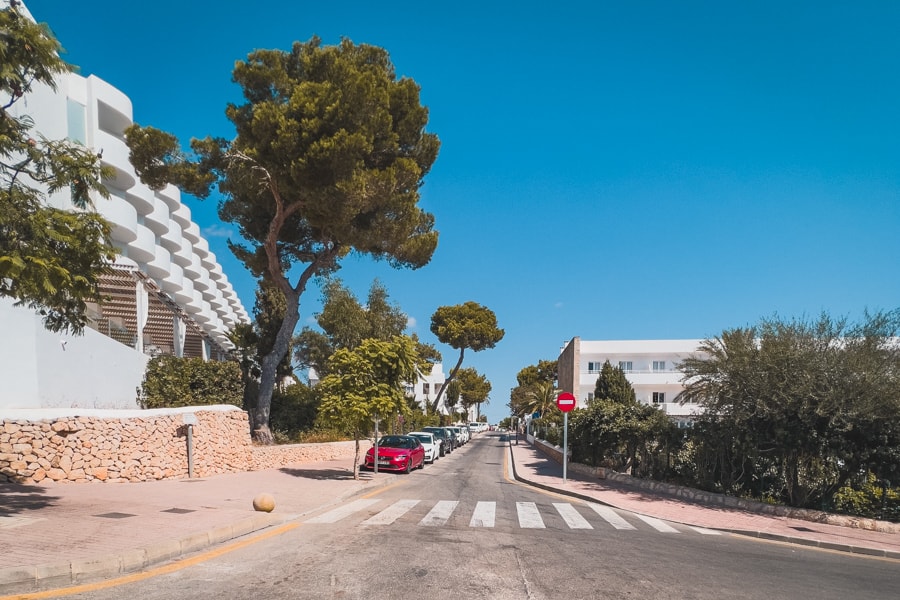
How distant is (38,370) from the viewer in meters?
16.2

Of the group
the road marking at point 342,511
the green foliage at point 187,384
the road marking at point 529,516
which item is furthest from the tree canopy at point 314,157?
the road marking at point 529,516

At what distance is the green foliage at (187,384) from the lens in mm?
23656

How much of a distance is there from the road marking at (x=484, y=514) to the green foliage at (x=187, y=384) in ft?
47.4

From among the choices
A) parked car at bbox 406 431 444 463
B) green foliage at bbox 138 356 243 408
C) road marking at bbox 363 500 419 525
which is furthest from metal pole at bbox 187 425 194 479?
parked car at bbox 406 431 444 463

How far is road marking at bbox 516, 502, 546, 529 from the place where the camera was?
37.6ft

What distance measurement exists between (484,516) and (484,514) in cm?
32

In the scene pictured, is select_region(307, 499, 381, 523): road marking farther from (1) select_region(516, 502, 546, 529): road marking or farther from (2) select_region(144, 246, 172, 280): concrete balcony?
(2) select_region(144, 246, 172, 280): concrete balcony

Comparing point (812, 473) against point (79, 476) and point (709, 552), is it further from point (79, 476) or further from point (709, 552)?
point (79, 476)

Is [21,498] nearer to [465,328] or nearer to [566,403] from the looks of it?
[566,403]

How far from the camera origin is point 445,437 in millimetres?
39312

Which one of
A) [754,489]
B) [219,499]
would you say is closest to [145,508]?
[219,499]

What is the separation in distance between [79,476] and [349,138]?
12544mm

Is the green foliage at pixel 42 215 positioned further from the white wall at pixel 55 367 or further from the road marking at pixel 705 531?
the road marking at pixel 705 531

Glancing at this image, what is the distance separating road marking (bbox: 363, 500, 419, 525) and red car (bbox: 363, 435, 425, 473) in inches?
352
